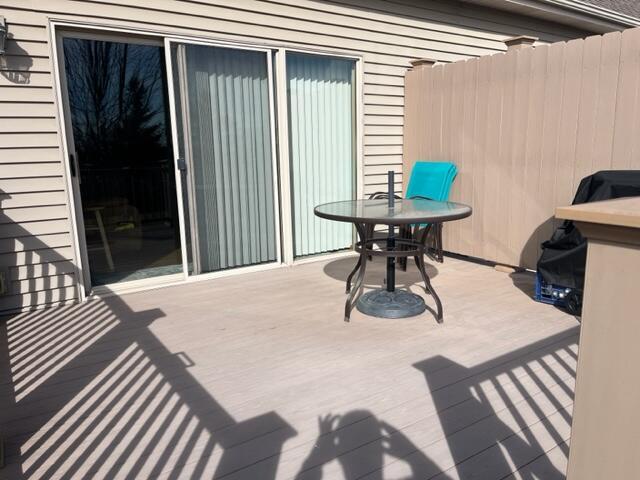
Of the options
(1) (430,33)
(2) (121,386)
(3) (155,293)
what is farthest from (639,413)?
(1) (430,33)

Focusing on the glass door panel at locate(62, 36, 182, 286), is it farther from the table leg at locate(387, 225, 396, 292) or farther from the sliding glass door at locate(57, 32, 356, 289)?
the table leg at locate(387, 225, 396, 292)

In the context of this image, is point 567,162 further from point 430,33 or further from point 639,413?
point 639,413

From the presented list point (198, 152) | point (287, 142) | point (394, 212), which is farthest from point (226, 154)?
point (394, 212)

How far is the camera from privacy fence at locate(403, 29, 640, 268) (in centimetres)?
325

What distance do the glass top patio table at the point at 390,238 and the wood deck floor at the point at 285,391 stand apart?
0.12 meters

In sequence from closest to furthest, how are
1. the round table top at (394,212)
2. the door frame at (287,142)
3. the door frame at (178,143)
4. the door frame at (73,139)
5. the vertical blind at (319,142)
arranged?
1. the round table top at (394,212)
2. the door frame at (73,139)
3. the door frame at (178,143)
4. the door frame at (287,142)
5. the vertical blind at (319,142)

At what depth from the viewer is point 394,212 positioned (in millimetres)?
2848

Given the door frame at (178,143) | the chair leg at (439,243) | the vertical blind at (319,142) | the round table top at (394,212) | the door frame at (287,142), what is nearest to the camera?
the round table top at (394,212)

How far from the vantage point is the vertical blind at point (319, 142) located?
4.35 m

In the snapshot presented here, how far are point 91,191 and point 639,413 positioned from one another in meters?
4.94

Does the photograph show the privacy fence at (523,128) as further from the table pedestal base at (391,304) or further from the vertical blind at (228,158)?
the vertical blind at (228,158)

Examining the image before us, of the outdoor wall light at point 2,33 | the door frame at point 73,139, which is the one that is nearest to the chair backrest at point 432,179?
the door frame at point 73,139

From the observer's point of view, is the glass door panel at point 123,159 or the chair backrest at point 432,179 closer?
the glass door panel at point 123,159

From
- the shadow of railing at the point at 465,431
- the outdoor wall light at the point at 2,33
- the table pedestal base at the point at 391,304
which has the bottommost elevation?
the shadow of railing at the point at 465,431
